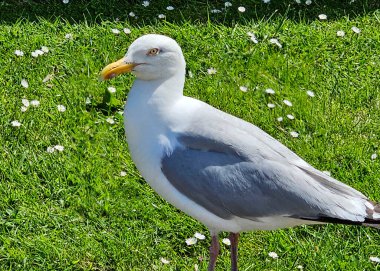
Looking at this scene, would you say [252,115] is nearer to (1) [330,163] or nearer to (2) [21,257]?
(1) [330,163]

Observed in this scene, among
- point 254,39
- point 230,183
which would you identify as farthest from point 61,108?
point 230,183

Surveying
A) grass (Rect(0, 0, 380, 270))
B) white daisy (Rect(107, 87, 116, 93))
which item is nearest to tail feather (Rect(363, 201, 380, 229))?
grass (Rect(0, 0, 380, 270))

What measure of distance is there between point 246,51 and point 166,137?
2216mm

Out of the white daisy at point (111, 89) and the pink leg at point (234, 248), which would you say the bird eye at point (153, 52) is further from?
the white daisy at point (111, 89)

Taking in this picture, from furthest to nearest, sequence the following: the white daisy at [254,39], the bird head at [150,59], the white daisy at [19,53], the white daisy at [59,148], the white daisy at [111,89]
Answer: the white daisy at [254,39] → the white daisy at [19,53] → the white daisy at [111,89] → the white daisy at [59,148] → the bird head at [150,59]

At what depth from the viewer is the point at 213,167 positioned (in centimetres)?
385

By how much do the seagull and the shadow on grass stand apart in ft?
7.37

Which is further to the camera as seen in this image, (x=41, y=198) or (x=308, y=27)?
(x=308, y=27)

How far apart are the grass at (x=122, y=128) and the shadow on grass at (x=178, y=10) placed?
14mm

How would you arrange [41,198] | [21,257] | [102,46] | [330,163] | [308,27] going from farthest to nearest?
[308,27] < [102,46] < [330,163] < [41,198] < [21,257]

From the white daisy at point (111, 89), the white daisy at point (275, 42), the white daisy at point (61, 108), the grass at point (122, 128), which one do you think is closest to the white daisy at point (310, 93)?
the grass at point (122, 128)

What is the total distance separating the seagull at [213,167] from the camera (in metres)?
3.82

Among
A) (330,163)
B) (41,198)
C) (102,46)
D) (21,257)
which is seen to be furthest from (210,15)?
(21,257)

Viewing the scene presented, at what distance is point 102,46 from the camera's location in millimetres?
5824
